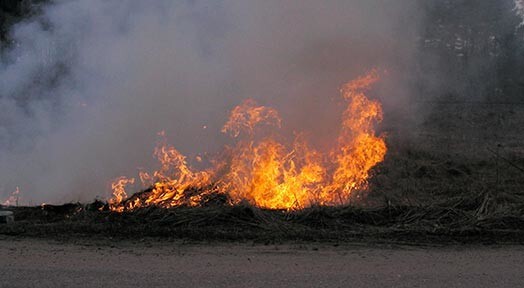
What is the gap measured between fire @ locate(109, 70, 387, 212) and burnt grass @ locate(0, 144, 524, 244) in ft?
1.84

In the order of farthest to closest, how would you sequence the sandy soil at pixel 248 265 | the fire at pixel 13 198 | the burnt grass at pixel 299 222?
1. the fire at pixel 13 198
2. the burnt grass at pixel 299 222
3. the sandy soil at pixel 248 265

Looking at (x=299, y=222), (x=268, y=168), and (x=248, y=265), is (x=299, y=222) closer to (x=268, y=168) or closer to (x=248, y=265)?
(x=268, y=168)

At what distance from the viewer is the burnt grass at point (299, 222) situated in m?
7.24

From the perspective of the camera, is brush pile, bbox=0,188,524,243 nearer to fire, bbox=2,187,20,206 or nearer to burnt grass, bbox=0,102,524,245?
burnt grass, bbox=0,102,524,245

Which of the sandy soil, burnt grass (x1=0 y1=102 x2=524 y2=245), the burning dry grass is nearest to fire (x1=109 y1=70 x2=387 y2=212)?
the burning dry grass

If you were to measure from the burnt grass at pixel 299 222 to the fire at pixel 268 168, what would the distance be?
0.56 meters

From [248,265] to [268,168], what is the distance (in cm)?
381

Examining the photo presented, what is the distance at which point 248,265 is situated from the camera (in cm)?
572

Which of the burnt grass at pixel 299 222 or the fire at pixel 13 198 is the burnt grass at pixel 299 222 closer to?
the burnt grass at pixel 299 222

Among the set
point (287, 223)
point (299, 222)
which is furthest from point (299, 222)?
point (287, 223)

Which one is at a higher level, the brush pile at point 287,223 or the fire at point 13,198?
the fire at point 13,198

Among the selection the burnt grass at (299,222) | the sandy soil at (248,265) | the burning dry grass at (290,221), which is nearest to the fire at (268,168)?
the burning dry grass at (290,221)

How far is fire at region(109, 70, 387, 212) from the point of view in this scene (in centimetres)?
904

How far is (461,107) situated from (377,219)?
20724mm
